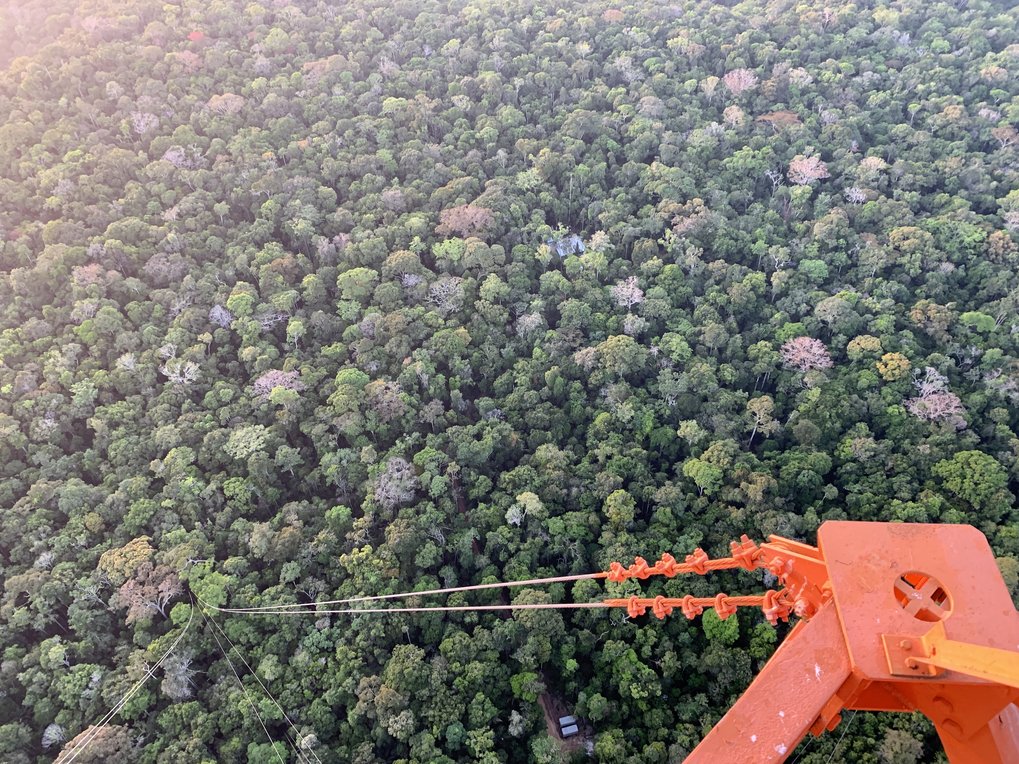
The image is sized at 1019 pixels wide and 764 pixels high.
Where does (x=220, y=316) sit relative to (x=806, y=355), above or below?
above

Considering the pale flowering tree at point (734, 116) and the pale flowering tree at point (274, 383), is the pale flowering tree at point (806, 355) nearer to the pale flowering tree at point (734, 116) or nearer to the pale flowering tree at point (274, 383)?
the pale flowering tree at point (734, 116)

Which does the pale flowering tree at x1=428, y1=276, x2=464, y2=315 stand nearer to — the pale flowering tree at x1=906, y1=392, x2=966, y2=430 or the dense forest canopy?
the dense forest canopy

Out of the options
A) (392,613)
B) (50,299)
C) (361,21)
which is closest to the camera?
(392,613)

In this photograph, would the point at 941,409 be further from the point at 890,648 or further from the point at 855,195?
the point at 890,648

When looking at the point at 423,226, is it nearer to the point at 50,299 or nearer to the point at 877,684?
the point at 50,299

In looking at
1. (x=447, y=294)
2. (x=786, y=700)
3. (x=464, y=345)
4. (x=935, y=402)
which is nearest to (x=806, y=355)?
(x=935, y=402)

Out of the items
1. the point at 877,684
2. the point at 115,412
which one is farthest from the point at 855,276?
the point at 115,412

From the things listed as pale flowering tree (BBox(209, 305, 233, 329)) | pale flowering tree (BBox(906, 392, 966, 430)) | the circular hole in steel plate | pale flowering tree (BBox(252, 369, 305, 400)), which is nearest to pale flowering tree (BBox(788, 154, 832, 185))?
pale flowering tree (BBox(906, 392, 966, 430))
